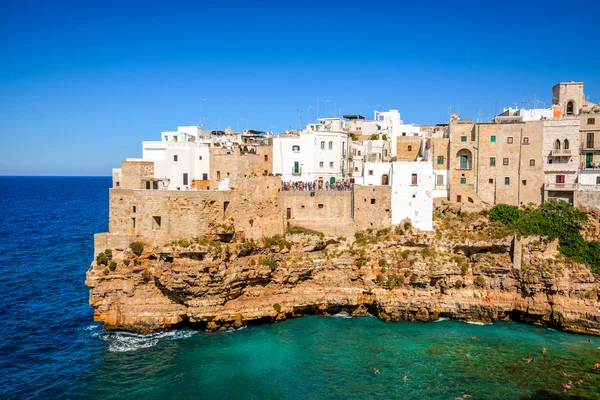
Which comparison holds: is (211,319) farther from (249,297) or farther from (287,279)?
(287,279)

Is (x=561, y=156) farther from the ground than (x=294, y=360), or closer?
farther from the ground

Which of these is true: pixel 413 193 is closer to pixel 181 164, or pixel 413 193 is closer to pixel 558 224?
pixel 558 224

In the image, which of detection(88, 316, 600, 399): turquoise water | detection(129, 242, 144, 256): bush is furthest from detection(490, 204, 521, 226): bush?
detection(129, 242, 144, 256): bush

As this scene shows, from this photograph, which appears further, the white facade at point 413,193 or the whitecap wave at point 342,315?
the white facade at point 413,193

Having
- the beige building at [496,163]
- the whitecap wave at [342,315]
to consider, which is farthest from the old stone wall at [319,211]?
the beige building at [496,163]

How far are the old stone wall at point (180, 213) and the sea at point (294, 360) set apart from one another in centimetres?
728

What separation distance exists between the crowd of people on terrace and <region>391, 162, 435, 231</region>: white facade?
13.6 feet

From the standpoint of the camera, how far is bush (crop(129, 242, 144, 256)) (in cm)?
3306

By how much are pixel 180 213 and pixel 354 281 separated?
14.4 meters

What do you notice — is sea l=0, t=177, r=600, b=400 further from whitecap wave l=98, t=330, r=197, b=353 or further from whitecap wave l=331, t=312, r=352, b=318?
whitecap wave l=331, t=312, r=352, b=318

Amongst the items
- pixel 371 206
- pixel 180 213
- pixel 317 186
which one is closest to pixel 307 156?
pixel 317 186

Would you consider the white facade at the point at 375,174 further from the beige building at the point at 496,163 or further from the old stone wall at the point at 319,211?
the beige building at the point at 496,163

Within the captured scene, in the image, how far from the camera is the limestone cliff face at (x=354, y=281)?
32656mm

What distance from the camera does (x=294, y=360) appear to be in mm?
29125
